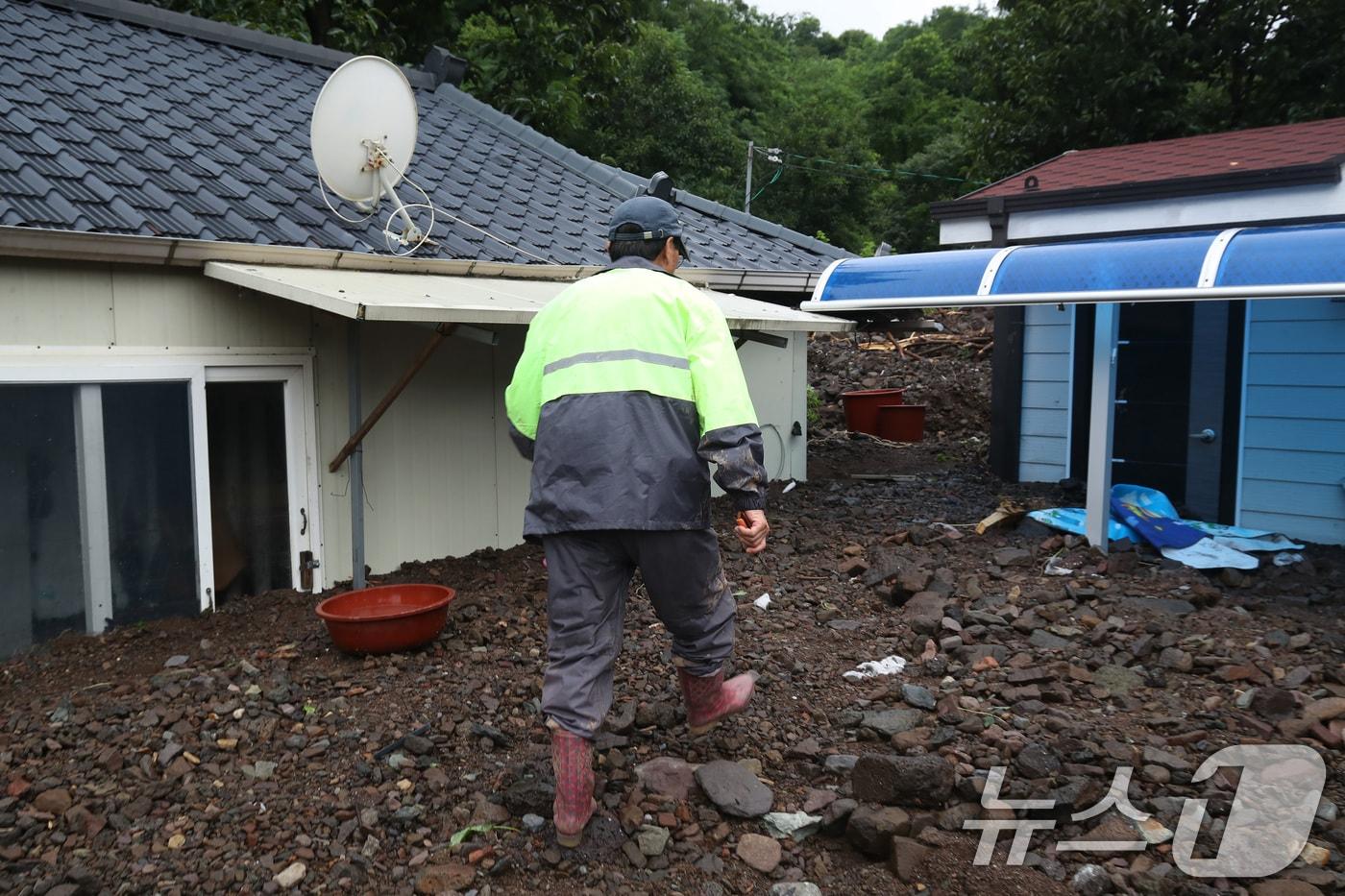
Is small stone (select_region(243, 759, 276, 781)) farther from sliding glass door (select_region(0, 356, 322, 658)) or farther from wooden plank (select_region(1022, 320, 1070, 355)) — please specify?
wooden plank (select_region(1022, 320, 1070, 355))

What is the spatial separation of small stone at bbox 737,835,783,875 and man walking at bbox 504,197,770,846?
505 mm

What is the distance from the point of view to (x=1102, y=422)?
275 inches

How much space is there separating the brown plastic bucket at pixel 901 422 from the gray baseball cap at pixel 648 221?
35.1 feet

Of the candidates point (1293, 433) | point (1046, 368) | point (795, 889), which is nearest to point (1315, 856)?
point (795, 889)

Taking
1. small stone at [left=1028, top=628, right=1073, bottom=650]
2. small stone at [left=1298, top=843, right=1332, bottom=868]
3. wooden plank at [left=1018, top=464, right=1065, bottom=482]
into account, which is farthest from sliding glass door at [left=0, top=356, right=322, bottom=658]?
wooden plank at [left=1018, top=464, right=1065, bottom=482]

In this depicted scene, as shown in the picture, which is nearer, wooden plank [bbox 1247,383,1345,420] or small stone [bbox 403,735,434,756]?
small stone [bbox 403,735,434,756]

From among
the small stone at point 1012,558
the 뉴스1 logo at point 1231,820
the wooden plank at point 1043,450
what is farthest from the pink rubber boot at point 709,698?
the wooden plank at point 1043,450

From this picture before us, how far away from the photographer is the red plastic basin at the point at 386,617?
15.9 feet

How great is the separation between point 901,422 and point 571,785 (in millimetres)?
11336

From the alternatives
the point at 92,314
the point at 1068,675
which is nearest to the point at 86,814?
the point at 92,314

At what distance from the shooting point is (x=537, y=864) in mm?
3188

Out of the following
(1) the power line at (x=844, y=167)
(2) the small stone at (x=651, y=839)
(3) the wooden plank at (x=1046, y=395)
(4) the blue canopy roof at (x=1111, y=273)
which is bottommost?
(2) the small stone at (x=651, y=839)

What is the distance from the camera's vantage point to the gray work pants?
3223 mm

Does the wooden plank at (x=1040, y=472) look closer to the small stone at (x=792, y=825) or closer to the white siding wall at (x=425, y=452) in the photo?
the white siding wall at (x=425, y=452)
